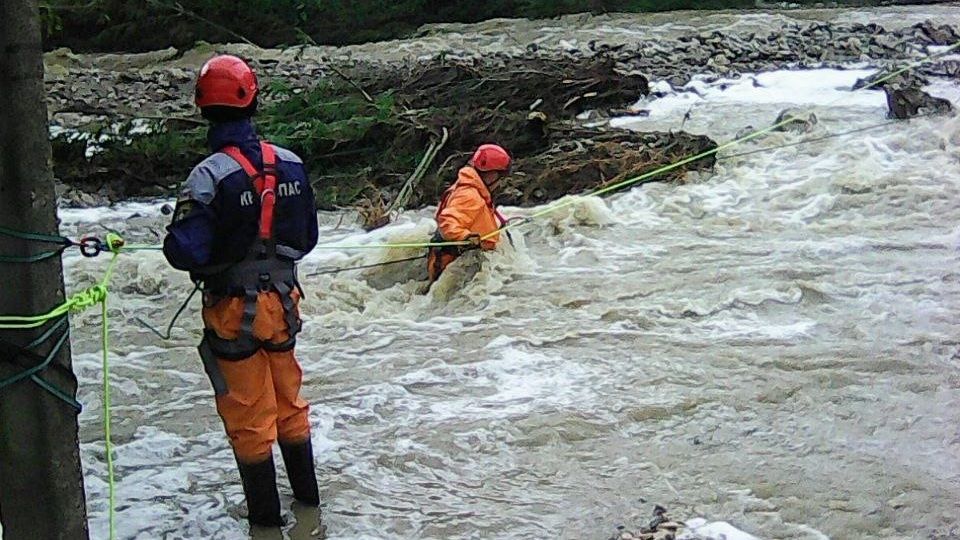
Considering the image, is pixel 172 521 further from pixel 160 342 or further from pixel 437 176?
pixel 437 176

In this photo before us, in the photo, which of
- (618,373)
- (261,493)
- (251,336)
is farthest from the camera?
(618,373)

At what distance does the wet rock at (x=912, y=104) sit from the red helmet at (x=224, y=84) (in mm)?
9027

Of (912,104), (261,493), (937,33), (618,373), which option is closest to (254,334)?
(261,493)

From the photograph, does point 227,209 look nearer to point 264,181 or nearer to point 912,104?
point 264,181

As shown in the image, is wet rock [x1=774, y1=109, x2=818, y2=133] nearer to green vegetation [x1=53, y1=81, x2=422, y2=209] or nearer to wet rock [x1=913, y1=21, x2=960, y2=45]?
green vegetation [x1=53, y1=81, x2=422, y2=209]

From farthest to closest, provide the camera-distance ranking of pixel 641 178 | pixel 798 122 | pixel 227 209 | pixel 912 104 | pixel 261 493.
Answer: pixel 798 122
pixel 912 104
pixel 641 178
pixel 261 493
pixel 227 209

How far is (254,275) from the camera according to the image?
4.16 meters

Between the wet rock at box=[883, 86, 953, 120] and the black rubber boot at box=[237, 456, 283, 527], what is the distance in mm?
8938

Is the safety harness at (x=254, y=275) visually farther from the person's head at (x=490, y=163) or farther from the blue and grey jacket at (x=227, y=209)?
the person's head at (x=490, y=163)

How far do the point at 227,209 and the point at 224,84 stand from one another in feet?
1.41

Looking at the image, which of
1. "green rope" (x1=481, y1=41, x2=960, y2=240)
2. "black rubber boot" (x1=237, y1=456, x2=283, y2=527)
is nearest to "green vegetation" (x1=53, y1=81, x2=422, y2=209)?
"green rope" (x1=481, y1=41, x2=960, y2=240)

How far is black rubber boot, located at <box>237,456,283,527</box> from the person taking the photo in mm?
4340

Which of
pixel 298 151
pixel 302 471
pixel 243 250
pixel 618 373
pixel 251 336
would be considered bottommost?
pixel 618 373

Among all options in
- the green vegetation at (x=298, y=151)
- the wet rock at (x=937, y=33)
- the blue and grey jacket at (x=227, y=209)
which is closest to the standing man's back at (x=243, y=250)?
the blue and grey jacket at (x=227, y=209)
